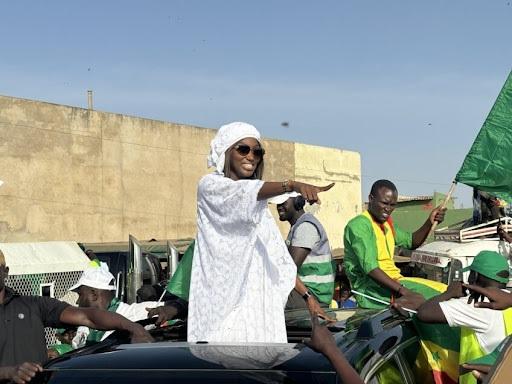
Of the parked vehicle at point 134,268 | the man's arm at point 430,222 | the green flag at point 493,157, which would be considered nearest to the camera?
the man's arm at point 430,222

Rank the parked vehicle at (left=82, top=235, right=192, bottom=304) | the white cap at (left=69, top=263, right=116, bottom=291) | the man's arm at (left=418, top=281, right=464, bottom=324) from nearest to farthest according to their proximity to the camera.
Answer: the man's arm at (left=418, top=281, right=464, bottom=324) < the white cap at (left=69, top=263, right=116, bottom=291) < the parked vehicle at (left=82, top=235, right=192, bottom=304)

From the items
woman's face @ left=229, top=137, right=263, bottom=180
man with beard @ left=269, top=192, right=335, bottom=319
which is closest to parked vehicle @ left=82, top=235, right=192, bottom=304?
man with beard @ left=269, top=192, right=335, bottom=319

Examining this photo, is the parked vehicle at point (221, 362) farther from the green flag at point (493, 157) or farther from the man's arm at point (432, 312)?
the green flag at point (493, 157)

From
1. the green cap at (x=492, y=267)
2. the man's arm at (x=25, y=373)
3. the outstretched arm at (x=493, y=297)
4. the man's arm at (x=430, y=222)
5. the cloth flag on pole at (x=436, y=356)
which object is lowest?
the cloth flag on pole at (x=436, y=356)

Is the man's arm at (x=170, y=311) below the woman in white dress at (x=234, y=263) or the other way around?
below

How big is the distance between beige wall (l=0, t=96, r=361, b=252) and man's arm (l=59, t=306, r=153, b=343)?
18222mm

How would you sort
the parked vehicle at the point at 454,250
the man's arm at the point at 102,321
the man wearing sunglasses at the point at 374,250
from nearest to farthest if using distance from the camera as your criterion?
1. the man's arm at the point at 102,321
2. the man wearing sunglasses at the point at 374,250
3. the parked vehicle at the point at 454,250

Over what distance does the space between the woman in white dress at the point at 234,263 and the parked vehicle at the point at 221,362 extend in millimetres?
412

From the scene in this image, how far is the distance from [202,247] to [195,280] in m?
0.16

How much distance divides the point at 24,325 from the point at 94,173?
20.5m

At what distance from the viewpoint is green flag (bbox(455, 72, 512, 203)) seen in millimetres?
6945

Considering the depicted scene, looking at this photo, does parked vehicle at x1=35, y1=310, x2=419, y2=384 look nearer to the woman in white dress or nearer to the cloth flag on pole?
the woman in white dress

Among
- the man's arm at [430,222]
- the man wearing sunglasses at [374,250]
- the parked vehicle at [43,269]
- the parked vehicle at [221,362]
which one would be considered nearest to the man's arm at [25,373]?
the parked vehicle at [221,362]

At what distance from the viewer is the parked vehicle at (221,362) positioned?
311 cm
